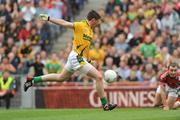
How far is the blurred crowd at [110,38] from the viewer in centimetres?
2703

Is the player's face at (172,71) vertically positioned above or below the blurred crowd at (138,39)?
below

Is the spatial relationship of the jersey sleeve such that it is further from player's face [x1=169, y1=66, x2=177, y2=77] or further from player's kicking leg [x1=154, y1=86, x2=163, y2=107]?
player's kicking leg [x1=154, y1=86, x2=163, y2=107]

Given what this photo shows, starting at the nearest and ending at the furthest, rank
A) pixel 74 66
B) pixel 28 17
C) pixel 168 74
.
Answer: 1. pixel 74 66
2. pixel 168 74
3. pixel 28 17

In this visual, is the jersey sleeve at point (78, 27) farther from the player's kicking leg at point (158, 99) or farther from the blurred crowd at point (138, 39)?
the blurred crowd at point (138, 39)

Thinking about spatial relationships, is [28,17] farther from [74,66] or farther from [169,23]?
[74,66]

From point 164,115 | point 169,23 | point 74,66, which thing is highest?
point 169,23

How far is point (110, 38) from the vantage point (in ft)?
94.7

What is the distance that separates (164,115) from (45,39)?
13707 mm

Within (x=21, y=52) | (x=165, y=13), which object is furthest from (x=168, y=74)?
(x=21, y=52)

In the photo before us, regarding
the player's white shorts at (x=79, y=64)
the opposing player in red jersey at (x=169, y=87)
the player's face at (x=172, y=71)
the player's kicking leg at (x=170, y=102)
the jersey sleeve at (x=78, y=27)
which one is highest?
the jersey sleeve at (x=78, y=27)

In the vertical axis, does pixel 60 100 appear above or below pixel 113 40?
below

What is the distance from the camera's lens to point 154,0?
29984 mm

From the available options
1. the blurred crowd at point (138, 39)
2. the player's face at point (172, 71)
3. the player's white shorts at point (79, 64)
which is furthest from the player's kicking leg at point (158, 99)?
the blurred crowd at point (138, 39)

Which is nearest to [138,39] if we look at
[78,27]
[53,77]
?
[53,77]
